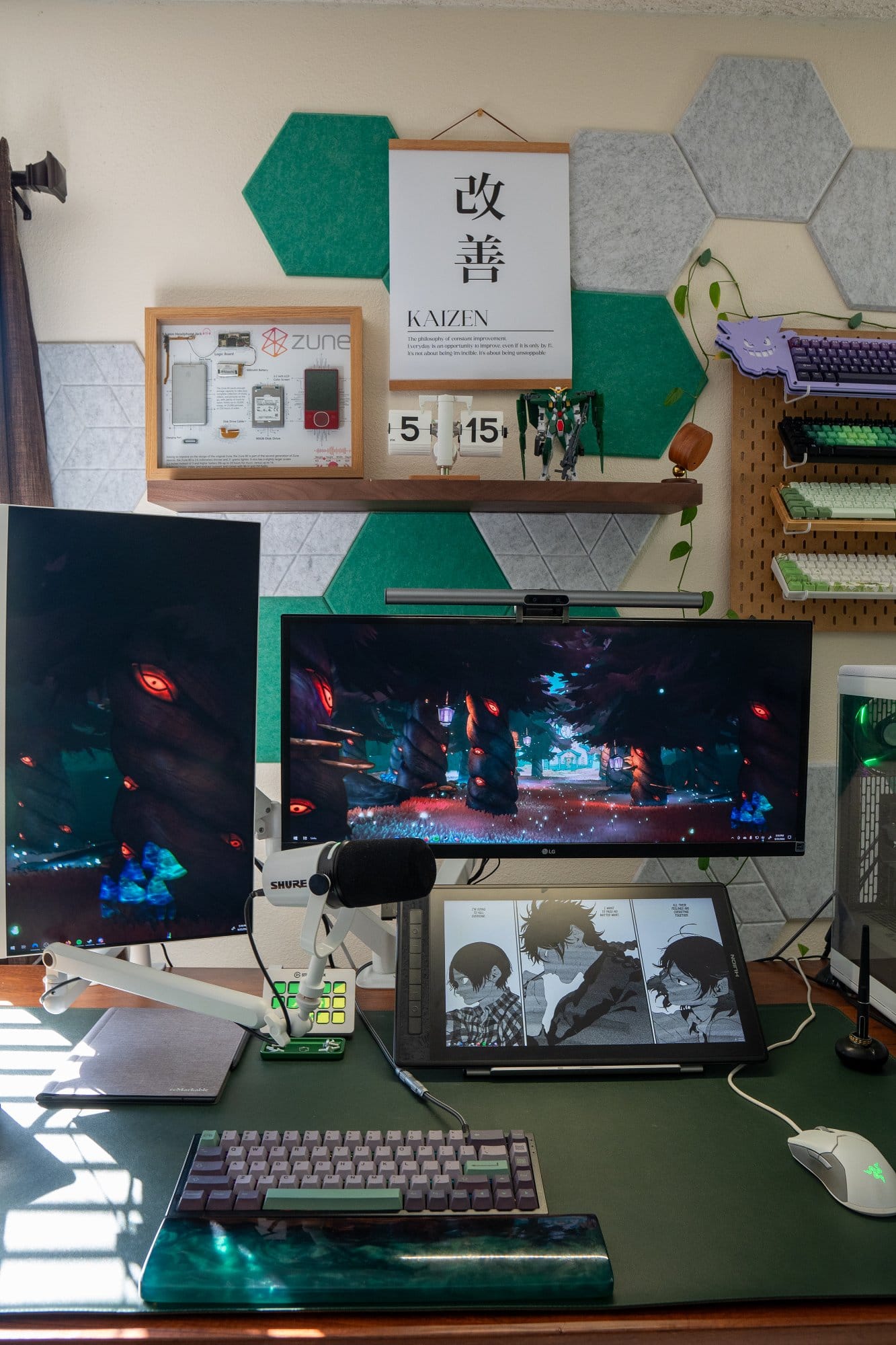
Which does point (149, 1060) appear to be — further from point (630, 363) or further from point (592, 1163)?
point (630, 363)

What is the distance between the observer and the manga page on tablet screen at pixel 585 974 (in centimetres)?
117

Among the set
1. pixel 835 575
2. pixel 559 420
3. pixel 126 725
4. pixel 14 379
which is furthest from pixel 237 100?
pixel 835 575

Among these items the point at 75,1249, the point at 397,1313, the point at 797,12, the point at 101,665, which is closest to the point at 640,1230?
the point at 397,1313

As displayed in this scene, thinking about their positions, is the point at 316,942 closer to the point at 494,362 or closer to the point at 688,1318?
the point at 688,1318

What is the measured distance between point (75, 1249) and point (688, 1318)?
0.54 metres

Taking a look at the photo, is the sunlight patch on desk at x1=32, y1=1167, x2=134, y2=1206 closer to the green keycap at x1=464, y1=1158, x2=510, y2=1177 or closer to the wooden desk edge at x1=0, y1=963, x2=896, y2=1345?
the wooden desk edge at x1=0, y1=963, x2=896, y2=1345

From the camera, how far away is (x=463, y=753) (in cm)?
129

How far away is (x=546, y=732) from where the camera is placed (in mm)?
1296

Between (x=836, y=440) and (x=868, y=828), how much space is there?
29.4 inches

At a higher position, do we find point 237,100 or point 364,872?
point 237,100

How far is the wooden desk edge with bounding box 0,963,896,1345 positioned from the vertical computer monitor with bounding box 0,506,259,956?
41 cm

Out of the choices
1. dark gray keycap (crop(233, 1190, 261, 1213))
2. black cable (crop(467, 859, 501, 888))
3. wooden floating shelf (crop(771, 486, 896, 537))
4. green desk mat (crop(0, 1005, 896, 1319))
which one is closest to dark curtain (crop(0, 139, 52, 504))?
green desk mat (crop(0, 1005, 896, 1319))

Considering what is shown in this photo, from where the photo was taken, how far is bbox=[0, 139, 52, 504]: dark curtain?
1.61 m

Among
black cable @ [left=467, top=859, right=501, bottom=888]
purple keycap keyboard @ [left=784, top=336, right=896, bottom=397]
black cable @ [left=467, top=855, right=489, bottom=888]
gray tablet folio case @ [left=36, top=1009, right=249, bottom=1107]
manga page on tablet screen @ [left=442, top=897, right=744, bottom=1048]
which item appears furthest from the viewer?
purple keycap keyboard @ [left=784, top=336, right=896, bottom=397]
